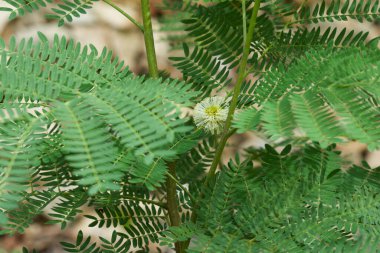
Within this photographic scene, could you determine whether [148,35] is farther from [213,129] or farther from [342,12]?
[342,12]

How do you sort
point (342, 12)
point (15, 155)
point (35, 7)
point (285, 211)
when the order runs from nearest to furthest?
point (15, 155), point (285, 211), point (35, 7), point (342, 12)

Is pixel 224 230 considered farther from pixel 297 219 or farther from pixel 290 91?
pixel 290 91

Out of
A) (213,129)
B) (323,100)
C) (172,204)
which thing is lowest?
(172,204)

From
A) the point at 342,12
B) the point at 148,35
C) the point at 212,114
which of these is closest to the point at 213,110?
the point at 212,114

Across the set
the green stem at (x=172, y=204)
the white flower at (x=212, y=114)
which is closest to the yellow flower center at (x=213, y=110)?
the white flower at (x=212, y=114)

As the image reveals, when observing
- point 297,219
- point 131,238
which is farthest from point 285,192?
point 131,238

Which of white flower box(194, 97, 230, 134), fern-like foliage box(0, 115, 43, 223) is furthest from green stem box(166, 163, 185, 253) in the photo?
fern-like foliage box(0, 115, 43, 223)

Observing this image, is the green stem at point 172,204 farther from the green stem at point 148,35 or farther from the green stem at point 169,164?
the green stem at point 148,35

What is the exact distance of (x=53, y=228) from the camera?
2.30m

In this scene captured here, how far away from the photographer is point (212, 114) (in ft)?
3.01

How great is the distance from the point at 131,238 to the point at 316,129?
47cm

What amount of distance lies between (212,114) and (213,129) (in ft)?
0.07

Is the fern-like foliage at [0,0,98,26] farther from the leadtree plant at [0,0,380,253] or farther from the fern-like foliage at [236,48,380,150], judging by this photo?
the fern-like foliage at [236,48,380,150]

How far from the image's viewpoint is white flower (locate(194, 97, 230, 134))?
0.91 m
